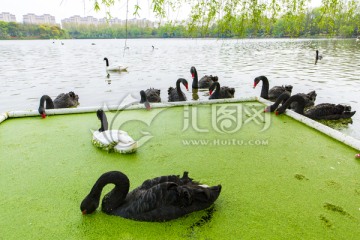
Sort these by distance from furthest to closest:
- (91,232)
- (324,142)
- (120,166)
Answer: (324,142) < (120,166) < (91,232)

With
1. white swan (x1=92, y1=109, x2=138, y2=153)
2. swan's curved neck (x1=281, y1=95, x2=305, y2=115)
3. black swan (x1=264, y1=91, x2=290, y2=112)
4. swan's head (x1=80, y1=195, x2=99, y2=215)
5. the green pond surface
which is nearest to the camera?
the green pond surface

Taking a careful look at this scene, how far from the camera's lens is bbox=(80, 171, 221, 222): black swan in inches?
102

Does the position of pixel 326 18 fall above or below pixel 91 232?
above

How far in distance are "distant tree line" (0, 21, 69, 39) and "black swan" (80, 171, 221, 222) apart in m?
83.8

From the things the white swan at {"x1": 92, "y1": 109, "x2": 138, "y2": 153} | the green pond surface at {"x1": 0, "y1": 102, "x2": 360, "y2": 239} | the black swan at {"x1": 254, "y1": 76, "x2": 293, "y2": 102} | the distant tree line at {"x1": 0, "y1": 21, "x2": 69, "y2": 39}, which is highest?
the distant tree line at {"x1": 0, "y1": 21, "x2": 69, "y2": 39}

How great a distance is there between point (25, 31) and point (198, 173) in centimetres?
8947

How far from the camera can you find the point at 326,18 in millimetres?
3115

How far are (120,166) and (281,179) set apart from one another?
2.01m

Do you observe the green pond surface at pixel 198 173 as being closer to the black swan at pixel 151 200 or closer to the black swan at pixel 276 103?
the black swan at pixel 151 200

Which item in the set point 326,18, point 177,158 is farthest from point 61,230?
point 326,18

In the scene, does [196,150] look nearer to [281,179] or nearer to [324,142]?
[281,179]

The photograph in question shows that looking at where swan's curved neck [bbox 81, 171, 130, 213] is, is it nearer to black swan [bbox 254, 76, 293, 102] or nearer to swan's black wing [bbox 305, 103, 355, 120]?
swan's black wing [bbox 305, 103, 355, 120]

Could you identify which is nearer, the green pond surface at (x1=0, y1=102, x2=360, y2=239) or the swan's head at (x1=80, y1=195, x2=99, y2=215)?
the green pond surface at (x1=0, y1=102, x2=360, y2=239)

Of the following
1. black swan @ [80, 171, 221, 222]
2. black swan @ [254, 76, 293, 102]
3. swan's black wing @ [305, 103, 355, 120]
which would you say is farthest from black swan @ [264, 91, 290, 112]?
black swan @ [80, 171, 221, 222]
